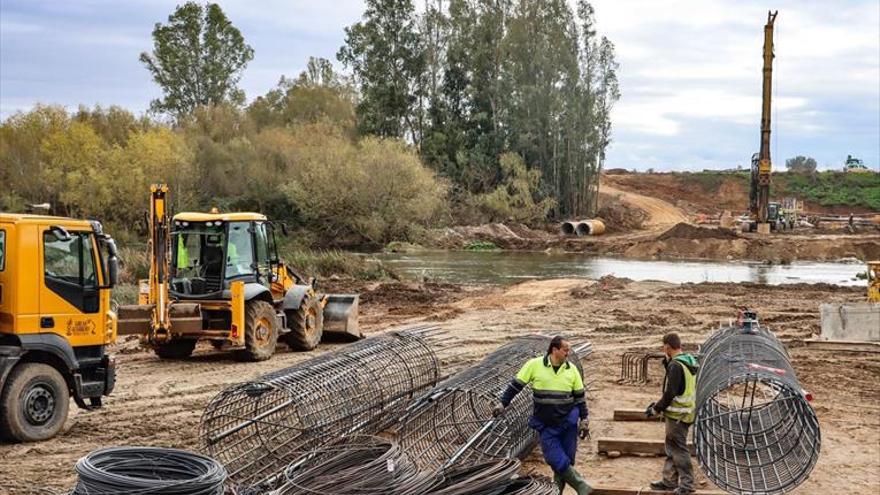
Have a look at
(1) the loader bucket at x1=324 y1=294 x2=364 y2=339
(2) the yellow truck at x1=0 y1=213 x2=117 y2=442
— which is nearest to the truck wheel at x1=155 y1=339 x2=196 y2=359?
(1) the loader bucket at x1=324 y1=294 x2=364 y2=339

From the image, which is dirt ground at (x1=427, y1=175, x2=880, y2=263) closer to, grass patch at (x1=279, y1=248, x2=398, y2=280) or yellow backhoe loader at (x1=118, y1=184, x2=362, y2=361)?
grass patch at (x1=279, y1=248, x2=398, y2=280)

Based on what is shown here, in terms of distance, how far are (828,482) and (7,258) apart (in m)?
9.25

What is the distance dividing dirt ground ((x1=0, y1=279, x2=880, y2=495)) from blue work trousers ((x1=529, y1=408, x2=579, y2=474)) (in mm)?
1326

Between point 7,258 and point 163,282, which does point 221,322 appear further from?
point 7,258

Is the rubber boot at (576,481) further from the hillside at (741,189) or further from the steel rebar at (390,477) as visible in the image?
the hillside at (741,189)

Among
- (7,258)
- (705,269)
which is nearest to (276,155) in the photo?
(705,269)

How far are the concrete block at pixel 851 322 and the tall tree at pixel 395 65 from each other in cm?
4873

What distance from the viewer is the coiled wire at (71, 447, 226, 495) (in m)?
6.69

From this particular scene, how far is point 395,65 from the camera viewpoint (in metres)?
66.2

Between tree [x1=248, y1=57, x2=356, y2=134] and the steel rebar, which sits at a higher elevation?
tree [x1=248, y1=57, x2=356, y2=134]

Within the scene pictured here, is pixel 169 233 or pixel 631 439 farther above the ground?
pixel 169 233

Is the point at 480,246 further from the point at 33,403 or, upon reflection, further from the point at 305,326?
the point at 33,403

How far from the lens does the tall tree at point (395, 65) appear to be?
65.7 metres

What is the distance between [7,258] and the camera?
1058cm
